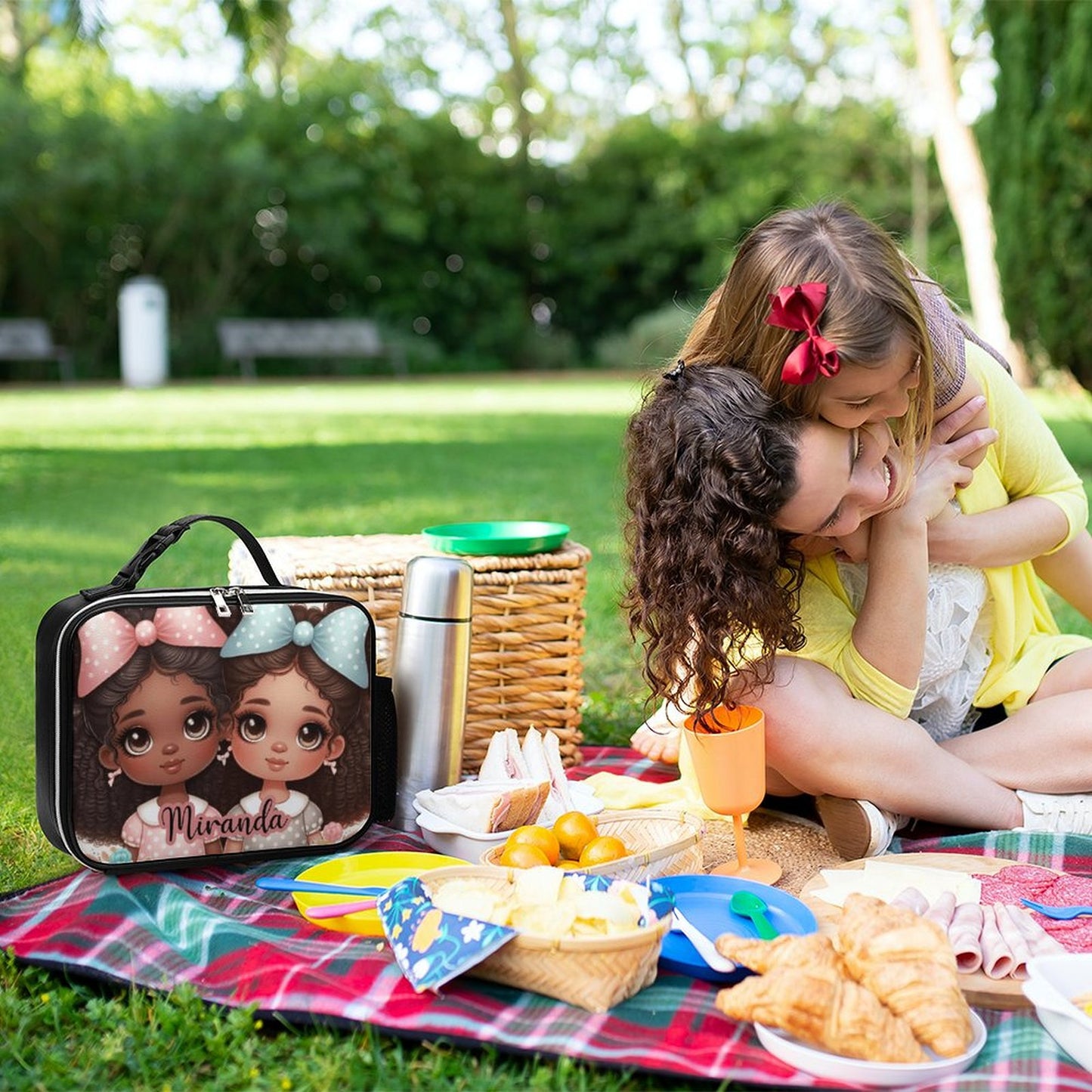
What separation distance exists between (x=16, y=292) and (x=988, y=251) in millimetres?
11087

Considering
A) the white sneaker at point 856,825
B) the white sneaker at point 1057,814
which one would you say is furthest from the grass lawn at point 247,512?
the white sneaker at point 1057,814

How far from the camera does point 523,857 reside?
6.30ft

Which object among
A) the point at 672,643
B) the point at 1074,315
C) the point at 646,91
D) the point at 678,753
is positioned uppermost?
the point at 646,91

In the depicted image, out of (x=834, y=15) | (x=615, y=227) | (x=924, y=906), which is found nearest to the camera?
(x=924, y=906)

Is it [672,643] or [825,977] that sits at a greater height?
[672,643]

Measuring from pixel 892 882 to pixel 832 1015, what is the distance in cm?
58

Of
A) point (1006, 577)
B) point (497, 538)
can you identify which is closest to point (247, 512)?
point (497, 538)

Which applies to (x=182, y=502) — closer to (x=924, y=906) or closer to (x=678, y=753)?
(x=678, y=753)

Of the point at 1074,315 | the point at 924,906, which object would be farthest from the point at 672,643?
the point at 1074,315

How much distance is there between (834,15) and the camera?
927 inches

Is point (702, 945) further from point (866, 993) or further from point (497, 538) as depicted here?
point (497, 538)

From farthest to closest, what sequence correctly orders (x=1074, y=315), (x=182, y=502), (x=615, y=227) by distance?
(x=615, y=227) → (x=1074, y=315) → (x=182, y=502)

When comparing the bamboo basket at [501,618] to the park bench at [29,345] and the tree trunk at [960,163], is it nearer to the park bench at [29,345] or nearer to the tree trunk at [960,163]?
the tree trunk at [960,163]

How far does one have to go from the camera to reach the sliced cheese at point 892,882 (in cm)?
194
